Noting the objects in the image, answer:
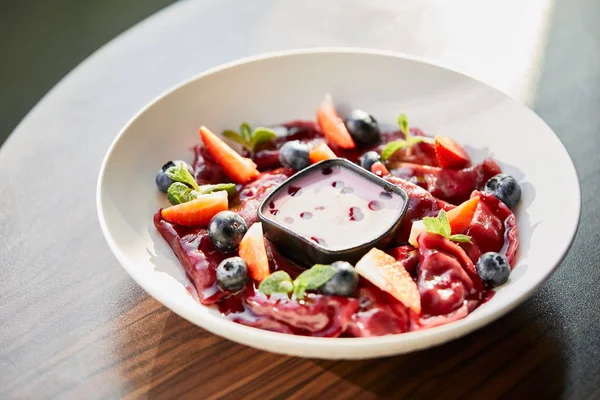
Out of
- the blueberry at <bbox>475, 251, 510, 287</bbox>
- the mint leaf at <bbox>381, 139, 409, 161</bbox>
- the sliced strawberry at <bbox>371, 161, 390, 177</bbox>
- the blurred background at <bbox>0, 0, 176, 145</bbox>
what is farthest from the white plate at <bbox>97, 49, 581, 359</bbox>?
the blurred background at <bbox>0, 0, 176, 145</bbox>

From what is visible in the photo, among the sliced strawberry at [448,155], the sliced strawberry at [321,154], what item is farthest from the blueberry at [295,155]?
the sliced strawberry at [448,155]

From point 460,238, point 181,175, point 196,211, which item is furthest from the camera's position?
point 181,175

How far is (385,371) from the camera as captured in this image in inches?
73.8

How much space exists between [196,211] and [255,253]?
0.29 m

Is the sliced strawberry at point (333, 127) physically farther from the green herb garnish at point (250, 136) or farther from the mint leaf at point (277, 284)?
the mint leaf at point (277, 284)

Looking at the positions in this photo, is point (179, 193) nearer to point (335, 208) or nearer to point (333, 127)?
point (335, 208)

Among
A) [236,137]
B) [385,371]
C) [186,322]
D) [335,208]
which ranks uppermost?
[236,137]

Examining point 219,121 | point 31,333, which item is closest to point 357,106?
point 219,121

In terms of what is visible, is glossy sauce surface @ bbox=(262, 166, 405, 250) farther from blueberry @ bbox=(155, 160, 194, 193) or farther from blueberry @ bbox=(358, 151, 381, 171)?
blueberry @ bbox=(155, 160, 194, 193)

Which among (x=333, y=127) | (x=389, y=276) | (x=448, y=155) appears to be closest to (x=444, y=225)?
(x=389, y=276)

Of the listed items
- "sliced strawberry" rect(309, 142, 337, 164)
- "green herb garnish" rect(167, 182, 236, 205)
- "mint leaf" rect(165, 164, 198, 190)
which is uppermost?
"mint leaf" rect(165, 164, 198, 190)

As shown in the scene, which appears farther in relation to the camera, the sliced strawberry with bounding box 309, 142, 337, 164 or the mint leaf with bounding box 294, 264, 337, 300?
the sliced strawberry with bounding box 309, 142, 337, 164

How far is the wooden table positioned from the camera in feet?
6.14

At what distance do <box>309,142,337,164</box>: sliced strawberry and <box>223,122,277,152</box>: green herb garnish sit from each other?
0.22 m
